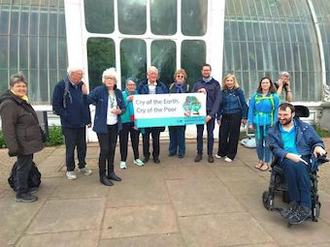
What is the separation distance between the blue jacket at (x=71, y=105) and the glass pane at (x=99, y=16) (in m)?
2.87

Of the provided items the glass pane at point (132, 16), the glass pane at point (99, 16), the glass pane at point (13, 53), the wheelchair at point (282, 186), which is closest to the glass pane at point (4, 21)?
the glass pane at point (13, 53)

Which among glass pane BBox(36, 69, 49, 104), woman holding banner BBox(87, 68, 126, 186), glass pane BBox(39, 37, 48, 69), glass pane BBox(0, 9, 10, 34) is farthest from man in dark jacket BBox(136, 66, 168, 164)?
glass pane BBox(0, 9, 10, 34)

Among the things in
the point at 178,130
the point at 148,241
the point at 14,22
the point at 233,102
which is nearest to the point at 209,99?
the point at 233,102

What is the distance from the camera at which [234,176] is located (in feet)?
17.3

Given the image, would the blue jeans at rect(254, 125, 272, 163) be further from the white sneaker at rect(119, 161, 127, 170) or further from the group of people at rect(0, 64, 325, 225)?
the white sneaker at rect(119, 161, 127, 170)

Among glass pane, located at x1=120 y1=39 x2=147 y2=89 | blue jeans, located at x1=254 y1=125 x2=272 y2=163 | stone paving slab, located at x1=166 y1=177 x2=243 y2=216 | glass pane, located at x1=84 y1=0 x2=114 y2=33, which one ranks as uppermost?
glass pane, located at x1=84 y1=0 x2=114 y2=33

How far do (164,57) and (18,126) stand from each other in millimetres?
4434

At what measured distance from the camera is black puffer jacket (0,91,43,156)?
3955 millimetres

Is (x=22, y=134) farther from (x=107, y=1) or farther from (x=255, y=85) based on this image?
(x=255, y=85)

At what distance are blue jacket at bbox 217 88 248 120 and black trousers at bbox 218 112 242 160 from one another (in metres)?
0.08

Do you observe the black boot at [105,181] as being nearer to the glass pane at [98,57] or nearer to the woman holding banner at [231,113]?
the woman holding banner at [231,113]

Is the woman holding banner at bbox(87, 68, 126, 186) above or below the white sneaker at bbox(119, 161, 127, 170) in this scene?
above

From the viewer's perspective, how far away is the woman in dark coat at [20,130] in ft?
13.0

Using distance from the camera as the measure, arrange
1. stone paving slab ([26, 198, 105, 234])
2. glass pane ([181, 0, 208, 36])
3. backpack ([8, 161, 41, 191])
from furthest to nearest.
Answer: glass pane ([181, 0, 208, 36]) < backpack ([8, 161, 41, 191]) < stone paving slab ([26, 198, 105, 234])
